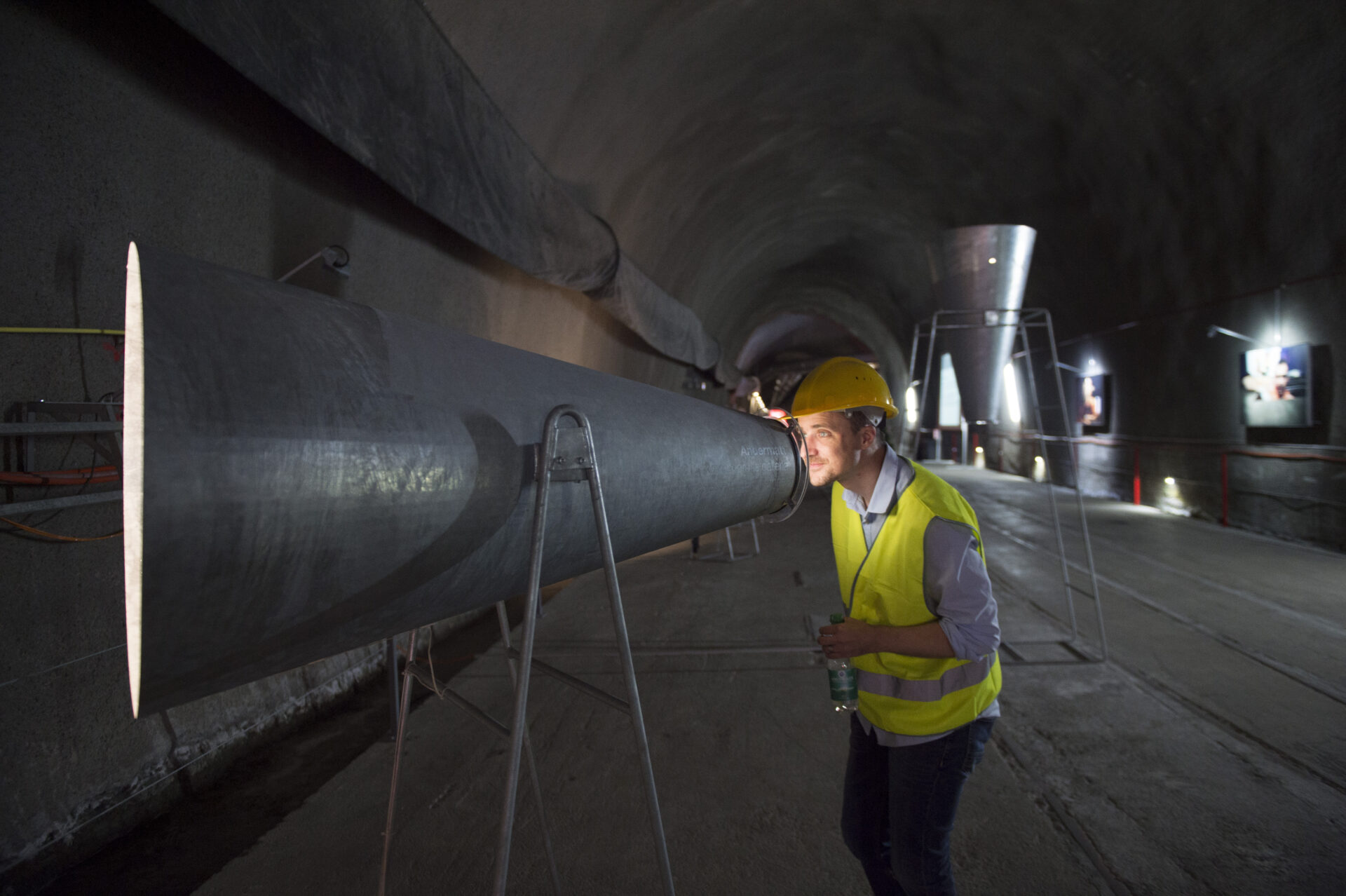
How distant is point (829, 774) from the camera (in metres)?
2.71

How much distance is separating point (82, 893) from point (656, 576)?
4379 mm

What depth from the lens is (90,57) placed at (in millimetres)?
2033

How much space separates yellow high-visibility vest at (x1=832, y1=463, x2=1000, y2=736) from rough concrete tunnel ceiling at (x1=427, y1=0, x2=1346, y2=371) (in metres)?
3.09

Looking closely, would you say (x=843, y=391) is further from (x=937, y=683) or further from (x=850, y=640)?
(x=937, y=683)

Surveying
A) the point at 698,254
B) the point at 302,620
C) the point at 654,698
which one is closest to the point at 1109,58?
the point at 698,254

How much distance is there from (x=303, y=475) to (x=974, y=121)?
31.7 ft

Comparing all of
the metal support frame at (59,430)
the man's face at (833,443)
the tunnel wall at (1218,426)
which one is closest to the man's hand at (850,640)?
the man's face at (833,443)

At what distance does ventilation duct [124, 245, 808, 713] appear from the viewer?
664 millimetres

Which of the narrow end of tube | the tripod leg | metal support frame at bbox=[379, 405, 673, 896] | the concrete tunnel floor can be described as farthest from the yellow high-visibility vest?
the narrow end of tube

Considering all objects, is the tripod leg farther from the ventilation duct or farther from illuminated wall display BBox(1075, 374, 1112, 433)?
illuminated wall display BBox(1075, 374, 1112, 433)

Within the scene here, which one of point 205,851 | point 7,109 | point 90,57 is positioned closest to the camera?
point 7,109

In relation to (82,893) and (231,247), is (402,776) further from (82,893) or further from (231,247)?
(231,247)

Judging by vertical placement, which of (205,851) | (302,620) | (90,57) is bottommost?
(205,851)

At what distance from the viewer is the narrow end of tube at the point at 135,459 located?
0.62m
